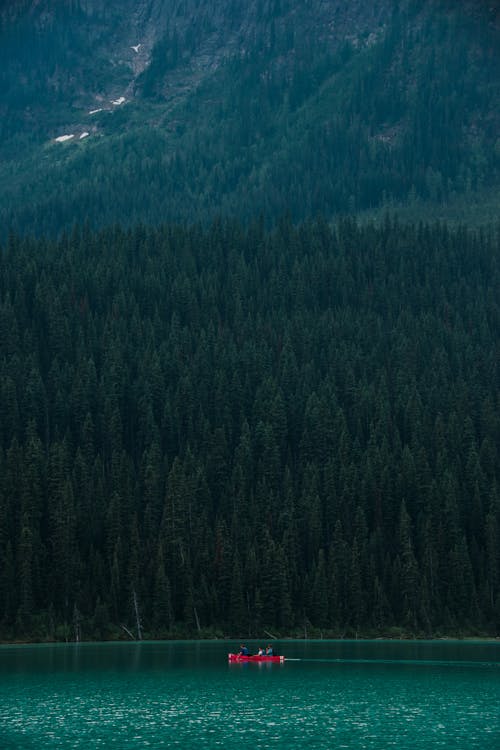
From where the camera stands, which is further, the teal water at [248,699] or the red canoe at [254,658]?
the red canoe at [254,658]

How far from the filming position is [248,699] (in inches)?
3871

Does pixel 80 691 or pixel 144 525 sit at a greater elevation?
pixel 144 525

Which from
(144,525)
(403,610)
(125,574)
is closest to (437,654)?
(403,610)

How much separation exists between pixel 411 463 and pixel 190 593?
5246 centimetres

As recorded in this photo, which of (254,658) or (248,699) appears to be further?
(254,658)

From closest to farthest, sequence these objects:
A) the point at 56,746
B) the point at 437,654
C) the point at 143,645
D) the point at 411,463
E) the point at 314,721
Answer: the point at 56,746
the point at 314,721
the point at 437,654
the point at 143,645
the point at 411,463

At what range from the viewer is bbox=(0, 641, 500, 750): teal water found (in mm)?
78000

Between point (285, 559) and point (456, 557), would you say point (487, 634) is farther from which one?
point (285, 559)

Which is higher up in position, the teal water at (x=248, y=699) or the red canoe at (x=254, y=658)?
the red canoe at (x=254, y=658)

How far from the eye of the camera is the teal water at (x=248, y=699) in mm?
78000

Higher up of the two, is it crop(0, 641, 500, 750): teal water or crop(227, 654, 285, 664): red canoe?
crop(227, 654, 285, 664): red canoe

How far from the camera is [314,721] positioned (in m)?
85.1

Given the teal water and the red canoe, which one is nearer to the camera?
the teal water

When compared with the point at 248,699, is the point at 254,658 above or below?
above
